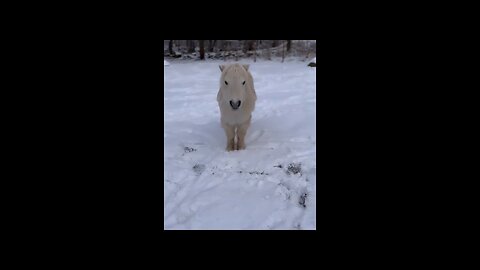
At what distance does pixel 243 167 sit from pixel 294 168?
2.21 ft

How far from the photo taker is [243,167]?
406 cm

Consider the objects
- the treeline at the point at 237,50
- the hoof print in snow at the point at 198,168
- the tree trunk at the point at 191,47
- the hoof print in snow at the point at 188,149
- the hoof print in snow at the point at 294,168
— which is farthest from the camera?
Answer: the tree trunk at the point at 191,47

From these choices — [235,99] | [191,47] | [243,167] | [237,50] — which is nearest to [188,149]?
[243,167]

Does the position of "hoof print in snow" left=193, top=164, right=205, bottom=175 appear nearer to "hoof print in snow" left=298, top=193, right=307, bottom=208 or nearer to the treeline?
"hoof print in snow" left=298, top=193, right=307, bottom=208

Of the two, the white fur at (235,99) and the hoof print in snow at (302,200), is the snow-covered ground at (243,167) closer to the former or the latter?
the hoof print in snow at (302,200)

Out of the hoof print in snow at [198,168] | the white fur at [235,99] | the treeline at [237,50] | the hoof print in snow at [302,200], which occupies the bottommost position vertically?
the hoof print in snow at [302,200]

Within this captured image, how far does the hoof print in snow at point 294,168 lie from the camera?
152 inches

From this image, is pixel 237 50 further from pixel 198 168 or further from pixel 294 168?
pixel 294 168

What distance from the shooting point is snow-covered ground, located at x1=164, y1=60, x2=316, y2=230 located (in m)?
3.01

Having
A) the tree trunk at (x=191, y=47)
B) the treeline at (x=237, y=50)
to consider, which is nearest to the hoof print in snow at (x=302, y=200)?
the treeline at (x=237, y=50)

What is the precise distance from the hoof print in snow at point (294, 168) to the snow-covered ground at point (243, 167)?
1cm

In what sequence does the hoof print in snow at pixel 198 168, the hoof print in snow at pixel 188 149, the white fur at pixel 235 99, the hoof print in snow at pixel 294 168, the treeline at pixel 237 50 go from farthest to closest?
the treeline at pixel 237 50 → the hoof print in snow at pixel 188 149 → the white fur at pixel 235 99 → the hoof print in snow at pixel 198 168 → the hoof print in snow at pixel 294 168
